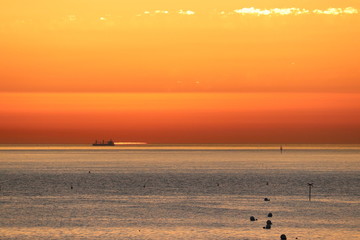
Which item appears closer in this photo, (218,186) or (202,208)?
(202,208)

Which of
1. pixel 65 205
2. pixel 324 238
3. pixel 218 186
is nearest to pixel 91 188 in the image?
pixel 218 186

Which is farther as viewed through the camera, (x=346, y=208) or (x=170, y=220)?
(x=346, y=208)

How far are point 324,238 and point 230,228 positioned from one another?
33.3 feet

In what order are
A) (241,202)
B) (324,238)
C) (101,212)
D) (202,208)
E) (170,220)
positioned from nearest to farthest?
(324,238)
(170,220)
(101,212)
(202,208)
(241,202)

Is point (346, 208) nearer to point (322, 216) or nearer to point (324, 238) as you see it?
point (322, 216)

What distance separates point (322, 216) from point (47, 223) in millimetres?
31397

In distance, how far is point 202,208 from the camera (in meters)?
85.0

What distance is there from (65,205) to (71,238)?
29.6 metres

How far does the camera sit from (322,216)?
75.3 meters

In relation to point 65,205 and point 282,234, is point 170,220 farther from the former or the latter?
point 65,205

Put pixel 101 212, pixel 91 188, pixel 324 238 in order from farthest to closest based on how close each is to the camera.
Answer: pixel 91 188, pixel 101 212, pixel 324 238

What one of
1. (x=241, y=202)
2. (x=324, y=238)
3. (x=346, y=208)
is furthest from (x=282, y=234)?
(x=241, y=202)

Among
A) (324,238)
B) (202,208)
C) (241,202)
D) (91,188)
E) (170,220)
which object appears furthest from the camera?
(91,188)

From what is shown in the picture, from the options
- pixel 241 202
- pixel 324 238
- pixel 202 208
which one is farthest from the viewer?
pixel 241 202
